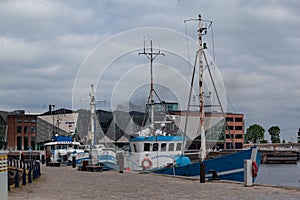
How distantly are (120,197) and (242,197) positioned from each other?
4731mm

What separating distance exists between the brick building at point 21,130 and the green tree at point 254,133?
8990 cm

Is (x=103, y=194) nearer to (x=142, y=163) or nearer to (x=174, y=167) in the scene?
(x=174, y=167)

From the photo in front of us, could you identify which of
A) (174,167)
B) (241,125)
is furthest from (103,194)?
(241,125)

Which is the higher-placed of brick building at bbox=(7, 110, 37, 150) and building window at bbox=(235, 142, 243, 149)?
brick building at bbox=(7, 110, 37, 150)

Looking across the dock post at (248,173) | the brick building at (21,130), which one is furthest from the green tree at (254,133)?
the dock post at (248,173)

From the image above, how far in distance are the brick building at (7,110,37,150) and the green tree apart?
89897mm

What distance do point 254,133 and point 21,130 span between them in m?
94.1

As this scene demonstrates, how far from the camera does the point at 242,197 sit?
1973cm

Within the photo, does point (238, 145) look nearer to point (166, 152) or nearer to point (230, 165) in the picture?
point (166, 152)

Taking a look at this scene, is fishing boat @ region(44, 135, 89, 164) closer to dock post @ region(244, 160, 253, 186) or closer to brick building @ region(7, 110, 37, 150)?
dock post @ region(244, 160, 253, 186)

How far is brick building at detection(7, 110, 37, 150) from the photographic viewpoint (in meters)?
127

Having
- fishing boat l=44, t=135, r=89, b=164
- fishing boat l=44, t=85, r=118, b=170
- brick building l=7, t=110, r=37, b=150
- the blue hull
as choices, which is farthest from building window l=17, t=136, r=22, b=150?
the blue hull

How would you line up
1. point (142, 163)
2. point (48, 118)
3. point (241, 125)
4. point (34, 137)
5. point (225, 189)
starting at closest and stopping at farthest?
point (225, 189) < point (142, 163) < point (48, 118) < point (34, 137) < point (241, 125)

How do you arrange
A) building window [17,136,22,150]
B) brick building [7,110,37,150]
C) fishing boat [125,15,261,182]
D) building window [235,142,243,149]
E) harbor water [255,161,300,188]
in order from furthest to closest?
building window [235,142,243,149] < building window [17,136,22,150] < brick building [7,110,37,150] < harbor water [255,161,300,188] < fishing boat [125,15,261,182]
